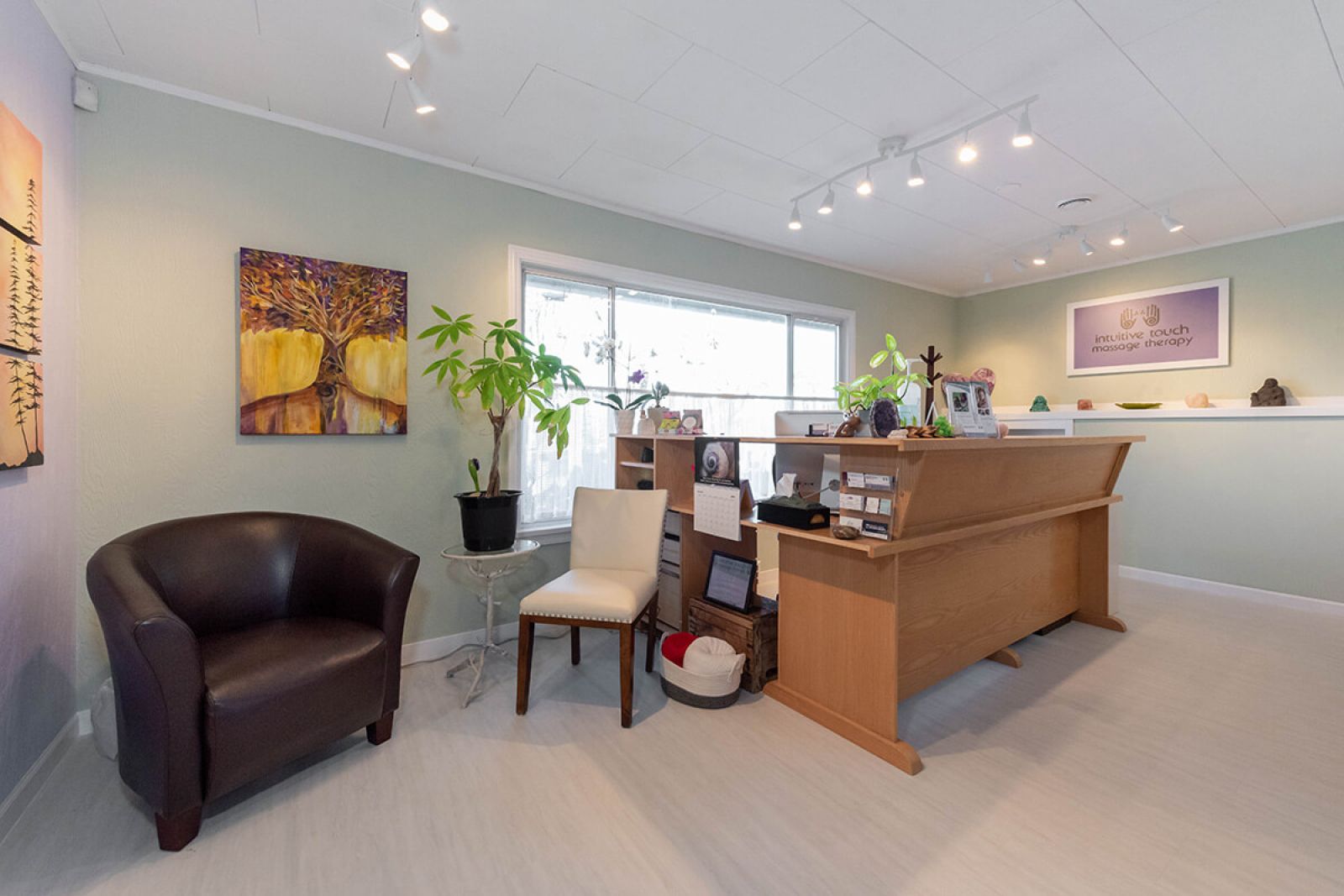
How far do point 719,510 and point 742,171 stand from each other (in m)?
1.88

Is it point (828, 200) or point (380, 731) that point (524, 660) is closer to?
point (380, 731)

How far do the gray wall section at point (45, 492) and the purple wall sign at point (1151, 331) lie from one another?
644cm

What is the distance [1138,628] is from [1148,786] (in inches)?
73.0

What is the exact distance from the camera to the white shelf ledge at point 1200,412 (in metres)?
3.59

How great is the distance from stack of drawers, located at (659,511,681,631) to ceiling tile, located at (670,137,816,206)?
1.85 meters

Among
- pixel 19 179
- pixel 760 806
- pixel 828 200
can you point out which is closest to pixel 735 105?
pixel 828 200

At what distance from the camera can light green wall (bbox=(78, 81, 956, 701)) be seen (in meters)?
2.18

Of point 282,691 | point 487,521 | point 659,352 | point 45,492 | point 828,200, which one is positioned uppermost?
point 828,200

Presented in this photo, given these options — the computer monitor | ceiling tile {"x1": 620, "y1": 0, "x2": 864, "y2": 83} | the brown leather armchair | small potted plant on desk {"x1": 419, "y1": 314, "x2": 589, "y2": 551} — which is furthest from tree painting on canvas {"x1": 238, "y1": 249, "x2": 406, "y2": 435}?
the computer monitor

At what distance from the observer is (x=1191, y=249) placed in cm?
420

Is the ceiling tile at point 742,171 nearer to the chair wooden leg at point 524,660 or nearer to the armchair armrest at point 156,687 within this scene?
the chair wooden leg at point 524,660

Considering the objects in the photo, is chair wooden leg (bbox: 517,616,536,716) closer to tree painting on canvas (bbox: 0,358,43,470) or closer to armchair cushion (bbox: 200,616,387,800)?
armchair cushion (bbox: 200,616,387,800)

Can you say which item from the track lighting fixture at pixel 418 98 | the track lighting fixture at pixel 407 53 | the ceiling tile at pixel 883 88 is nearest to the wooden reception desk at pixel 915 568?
the ceiling tile at pixel 883 88

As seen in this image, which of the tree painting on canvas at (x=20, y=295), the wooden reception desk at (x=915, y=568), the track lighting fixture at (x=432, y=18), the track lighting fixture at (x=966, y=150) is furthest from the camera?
the track lighting fixture at (x=966, y=150)
